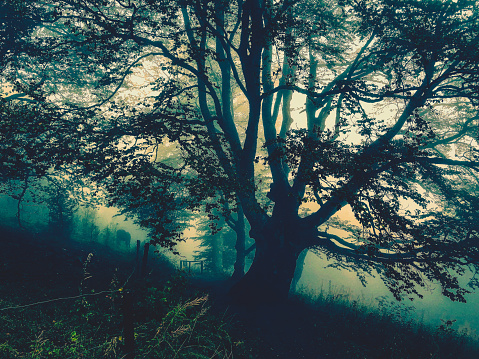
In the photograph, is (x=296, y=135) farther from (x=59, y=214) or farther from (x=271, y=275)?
(x=59, y=214)

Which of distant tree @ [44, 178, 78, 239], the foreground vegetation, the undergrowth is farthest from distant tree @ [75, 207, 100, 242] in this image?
the undergrowth

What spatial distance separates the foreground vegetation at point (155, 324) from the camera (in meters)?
3.81

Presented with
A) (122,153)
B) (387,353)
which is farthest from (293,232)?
(122,153)

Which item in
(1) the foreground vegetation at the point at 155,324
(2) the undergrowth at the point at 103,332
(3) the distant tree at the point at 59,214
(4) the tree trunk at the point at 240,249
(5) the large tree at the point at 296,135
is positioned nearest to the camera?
(2) the undergrowth at the point at 103,332

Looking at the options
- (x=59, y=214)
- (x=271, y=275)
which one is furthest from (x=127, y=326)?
(x=59, y=214)

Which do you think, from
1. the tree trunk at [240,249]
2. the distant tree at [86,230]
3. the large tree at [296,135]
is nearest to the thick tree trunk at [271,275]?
the large tree at [296,135]

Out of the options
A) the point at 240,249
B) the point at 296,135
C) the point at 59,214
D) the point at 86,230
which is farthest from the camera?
the point at 86,230

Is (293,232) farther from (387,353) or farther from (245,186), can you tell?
(387,353)

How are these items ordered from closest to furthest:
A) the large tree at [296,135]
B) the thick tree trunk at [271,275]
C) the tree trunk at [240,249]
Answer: the large tree at [296,135] < the thick tree trunk at [271,275] < the tree trunk at [240,249]

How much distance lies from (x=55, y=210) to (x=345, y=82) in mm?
17556

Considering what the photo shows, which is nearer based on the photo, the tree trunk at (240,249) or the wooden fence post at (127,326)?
the wooden fence post at (127,326)

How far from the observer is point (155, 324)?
4250 millimetres

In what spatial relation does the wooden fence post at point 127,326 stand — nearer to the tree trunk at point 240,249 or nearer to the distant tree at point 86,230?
the tree trunk at point 240,249

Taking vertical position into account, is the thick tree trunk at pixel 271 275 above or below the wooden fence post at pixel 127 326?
below
